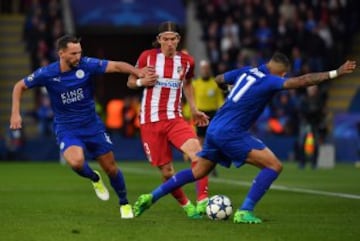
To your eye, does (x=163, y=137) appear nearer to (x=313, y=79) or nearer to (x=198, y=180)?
(x=198, y=180)

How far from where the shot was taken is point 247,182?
21.2 meters

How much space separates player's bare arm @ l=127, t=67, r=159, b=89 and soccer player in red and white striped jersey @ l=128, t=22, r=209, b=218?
0.22 metres

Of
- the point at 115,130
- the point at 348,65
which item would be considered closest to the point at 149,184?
the point at 348,65

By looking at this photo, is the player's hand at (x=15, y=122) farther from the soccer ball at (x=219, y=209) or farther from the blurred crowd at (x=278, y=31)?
the blurred crowd at (x=278, y=31)

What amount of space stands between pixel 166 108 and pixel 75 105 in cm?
113

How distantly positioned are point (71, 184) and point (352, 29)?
51.5ft

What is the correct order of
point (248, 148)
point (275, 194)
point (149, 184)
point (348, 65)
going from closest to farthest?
point (348, 65) < point (248, 148) < point (275, 194) < point (149, 184)

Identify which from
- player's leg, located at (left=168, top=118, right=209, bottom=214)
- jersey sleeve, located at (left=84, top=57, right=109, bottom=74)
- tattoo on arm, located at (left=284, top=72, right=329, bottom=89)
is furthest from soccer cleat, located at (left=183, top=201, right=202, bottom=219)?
tattoo on arm, located at (left=284, top=72, right=329, bottom=89)

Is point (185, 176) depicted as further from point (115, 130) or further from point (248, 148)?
point (115, 130)

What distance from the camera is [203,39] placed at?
113 feet

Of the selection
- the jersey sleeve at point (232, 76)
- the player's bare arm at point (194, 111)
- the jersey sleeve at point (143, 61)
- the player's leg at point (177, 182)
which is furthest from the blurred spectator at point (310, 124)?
the player's leg at point (177, 182)

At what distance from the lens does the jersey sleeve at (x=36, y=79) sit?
13273 millimetres

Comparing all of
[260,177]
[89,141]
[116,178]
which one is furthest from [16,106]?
[260,177]

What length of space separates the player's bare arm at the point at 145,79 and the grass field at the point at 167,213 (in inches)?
57.8
